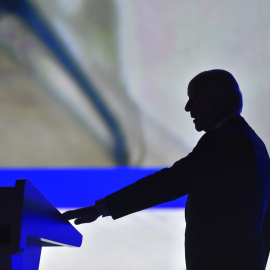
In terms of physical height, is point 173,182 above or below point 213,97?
below

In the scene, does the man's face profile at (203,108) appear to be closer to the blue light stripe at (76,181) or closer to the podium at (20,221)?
the podium at (20,221)

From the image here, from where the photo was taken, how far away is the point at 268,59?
2.22 meters

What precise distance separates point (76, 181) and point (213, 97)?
1192 millimetres

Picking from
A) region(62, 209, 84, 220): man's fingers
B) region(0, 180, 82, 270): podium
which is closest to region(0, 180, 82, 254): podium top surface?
region(0, 180, 82, 270): podium

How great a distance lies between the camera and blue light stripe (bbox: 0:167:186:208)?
6.93ft

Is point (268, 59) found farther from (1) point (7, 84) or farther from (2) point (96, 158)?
(1) point (7, 84)

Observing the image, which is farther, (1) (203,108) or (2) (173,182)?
(1) (203,108)

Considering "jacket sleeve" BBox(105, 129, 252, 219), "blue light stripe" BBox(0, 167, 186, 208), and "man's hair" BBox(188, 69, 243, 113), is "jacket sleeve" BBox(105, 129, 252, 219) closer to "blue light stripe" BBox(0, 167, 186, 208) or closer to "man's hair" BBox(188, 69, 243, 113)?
"man's hair" BBox(188, 69, 243, 113)

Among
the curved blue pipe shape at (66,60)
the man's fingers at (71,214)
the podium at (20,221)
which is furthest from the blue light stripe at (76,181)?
the podium at (20,221)

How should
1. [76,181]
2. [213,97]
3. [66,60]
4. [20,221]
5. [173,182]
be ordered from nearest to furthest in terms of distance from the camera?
[20,221], [173,182], [213,97], [76,181], [66,60]

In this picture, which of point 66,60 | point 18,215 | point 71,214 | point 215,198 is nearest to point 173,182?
point 215,198

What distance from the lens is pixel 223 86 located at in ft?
3.57

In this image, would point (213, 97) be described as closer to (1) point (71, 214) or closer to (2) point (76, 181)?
(1) point (71, 214)

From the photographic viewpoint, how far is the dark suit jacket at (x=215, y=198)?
935 millimetres
